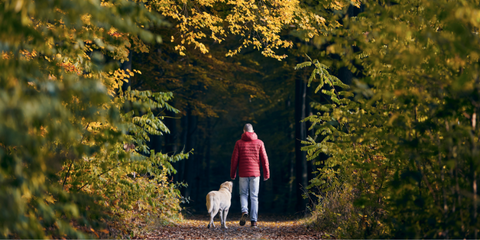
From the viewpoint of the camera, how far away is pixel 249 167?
8.62 meters

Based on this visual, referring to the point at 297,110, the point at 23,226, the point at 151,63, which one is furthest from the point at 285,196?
the point at 23,226

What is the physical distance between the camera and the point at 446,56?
3553 mm

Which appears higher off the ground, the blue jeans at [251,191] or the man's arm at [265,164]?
the man's arm at [265,164]

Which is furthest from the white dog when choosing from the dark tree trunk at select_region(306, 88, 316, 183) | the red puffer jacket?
the dark tree trunk at select_region(306, 88, 316, 183)

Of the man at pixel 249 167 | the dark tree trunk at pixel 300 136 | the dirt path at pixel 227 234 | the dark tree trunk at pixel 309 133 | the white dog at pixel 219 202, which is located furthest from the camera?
the dark tree trunk at pixel 309 133

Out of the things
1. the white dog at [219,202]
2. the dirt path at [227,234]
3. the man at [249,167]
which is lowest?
the dirt path at [227,234]

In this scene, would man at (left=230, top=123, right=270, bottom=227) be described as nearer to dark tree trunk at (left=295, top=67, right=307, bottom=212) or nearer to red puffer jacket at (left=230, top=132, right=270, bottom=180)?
red puffer jacket at (left=230, top=132, right=270, bottom=180)

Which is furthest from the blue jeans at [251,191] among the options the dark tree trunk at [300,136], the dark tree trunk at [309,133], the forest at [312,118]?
the dark tree trunk at [300,136]

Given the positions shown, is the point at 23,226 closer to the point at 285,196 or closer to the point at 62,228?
the point at 62,228

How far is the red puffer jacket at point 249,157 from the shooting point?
8625 millimetres

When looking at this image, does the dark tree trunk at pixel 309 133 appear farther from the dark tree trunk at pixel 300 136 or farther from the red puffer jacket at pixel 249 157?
the red puffer jacket at pixel 249 157

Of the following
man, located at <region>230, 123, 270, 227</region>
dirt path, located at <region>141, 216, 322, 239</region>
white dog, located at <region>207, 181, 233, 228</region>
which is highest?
man, located at <region>230, 123, 270, 227</region>

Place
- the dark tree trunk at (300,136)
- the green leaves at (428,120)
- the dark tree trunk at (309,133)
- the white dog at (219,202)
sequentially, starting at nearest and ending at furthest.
Result: the green leaves at (428,120)
the white dog at (219,202)
the dark tree trunk at (300,136)
the dark tree trunk at (309,133)

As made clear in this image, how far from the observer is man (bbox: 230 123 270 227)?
8625 millimetres
